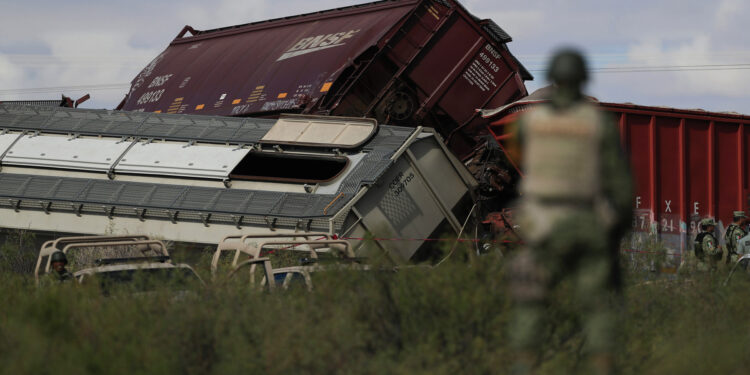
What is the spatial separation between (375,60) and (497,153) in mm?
3268

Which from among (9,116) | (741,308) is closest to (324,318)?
(741,308)

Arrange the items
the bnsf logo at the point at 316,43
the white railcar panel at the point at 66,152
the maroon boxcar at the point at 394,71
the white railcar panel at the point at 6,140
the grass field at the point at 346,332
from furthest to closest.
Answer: the bnsf logo at the point at 316,43, the maroon boxcar at the point at 394,71, the white railcar panel at the point at 6,140, the white railcar panel at the point at 66,152, the grass field at the point at 346,332

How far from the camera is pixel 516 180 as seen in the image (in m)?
16.3

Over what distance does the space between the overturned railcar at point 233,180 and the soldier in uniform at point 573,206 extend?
7.67 m

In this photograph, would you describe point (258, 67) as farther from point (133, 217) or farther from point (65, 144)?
point (133, 217)

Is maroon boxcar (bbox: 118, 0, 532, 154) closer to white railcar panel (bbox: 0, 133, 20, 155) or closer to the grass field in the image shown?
white railcar panel (bbox: 0, 133, 20, 155)

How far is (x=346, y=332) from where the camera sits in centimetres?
620

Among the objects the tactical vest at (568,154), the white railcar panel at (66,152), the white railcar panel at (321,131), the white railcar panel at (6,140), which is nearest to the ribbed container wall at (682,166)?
the white railcar panel at (321,131)

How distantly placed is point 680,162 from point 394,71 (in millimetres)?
5703

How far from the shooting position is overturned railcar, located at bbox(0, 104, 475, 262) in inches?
531

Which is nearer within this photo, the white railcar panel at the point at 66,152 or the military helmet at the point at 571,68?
the military helmet at the point at 571,68

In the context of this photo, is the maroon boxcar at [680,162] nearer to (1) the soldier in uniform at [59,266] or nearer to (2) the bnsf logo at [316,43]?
(2) the bnsf logo at [316,43]

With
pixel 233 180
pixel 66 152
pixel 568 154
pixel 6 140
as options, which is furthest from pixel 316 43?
pixel 568 154

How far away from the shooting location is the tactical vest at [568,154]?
15.2 feet
